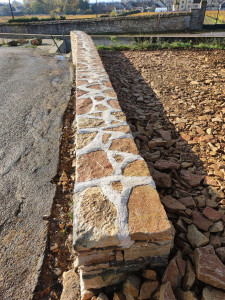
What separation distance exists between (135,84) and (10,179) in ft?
11.7

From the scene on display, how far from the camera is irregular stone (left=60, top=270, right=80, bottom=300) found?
5.07ft

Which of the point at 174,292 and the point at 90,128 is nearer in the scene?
the point at 174,292

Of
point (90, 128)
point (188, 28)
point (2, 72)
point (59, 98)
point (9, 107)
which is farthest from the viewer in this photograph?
point (188, 28)

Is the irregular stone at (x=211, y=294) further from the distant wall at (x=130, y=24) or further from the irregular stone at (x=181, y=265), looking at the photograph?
the distant wall at (x=130, y=24)

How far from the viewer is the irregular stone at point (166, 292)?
4.23 feet

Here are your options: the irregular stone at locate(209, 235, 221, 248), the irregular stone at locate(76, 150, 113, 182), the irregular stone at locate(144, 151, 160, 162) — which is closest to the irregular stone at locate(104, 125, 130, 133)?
the irregular stone at locate(76, 150, 113, 182)

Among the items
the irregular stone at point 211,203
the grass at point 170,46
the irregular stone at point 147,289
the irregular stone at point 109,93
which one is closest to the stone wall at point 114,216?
the irregular stone at point 147,289

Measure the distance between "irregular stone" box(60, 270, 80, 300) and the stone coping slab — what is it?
1.53ft

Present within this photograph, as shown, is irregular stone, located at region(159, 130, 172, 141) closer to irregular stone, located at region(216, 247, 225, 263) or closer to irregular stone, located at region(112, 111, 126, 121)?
irregular stone, located at region(112, 111, 126, 121)

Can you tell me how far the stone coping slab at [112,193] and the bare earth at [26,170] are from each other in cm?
65

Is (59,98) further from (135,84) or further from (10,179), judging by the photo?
(10,179)

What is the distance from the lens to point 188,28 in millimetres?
19734

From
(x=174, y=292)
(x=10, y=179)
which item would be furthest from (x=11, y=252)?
(x=174, y=292)

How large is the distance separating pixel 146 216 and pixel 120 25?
21.9 metres
